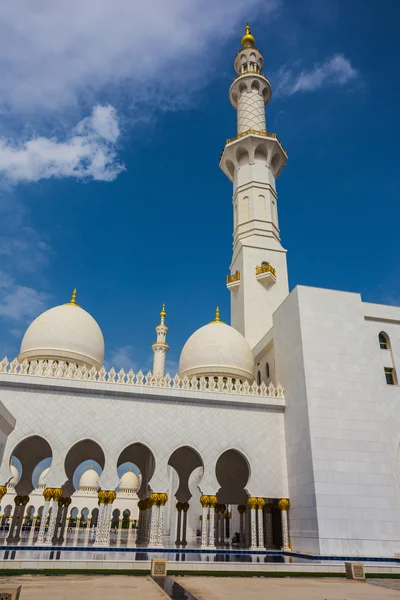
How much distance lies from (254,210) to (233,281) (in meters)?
4.17

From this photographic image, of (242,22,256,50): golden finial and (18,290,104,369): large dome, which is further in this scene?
(242,22,256,50): golden finial

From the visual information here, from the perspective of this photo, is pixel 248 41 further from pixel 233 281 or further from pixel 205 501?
pixel 205 501

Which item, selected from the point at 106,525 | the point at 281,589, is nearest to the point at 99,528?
the point at 106,525

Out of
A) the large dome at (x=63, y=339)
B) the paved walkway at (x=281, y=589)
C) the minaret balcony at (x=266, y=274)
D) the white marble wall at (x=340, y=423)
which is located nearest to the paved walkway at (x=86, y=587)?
the paved walkway at (x=281, y=589)

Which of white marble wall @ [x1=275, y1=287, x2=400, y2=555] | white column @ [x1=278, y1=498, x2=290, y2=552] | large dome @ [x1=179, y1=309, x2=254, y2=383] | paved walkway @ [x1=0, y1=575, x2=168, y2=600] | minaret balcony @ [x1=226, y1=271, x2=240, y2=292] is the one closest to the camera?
paved walkway @ [x1=0, y1=575, x2=168, y2=600]

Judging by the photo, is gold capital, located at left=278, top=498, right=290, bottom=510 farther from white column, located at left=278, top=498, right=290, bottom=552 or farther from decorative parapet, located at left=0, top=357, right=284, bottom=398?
decorative parapet, located at left=0, top=357, right=284, bottom=398

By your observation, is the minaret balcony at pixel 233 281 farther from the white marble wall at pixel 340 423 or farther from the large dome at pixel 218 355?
the white marble wall at pixel 340 423

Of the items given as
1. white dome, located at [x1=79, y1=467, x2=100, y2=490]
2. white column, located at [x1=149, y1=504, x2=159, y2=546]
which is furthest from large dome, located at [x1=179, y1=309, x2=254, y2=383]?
white dome, located at [x1=79, y1=467, x2=100, y2=490]

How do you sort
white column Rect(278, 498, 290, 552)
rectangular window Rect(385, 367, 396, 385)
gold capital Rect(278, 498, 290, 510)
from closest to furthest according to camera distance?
white column Rect(278, 498, 290, 552) < gold capital Rect(278, 498, 290, 510) < rectangular window Rect(385, 367, 396, 385)

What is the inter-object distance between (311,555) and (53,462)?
8.27m

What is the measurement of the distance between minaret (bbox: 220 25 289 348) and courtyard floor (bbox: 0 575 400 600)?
1322 centimetres

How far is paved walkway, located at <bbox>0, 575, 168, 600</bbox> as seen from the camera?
20.9 ft

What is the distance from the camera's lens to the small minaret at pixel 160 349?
109 ft

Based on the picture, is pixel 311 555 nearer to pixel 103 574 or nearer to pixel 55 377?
pixel 103 574
